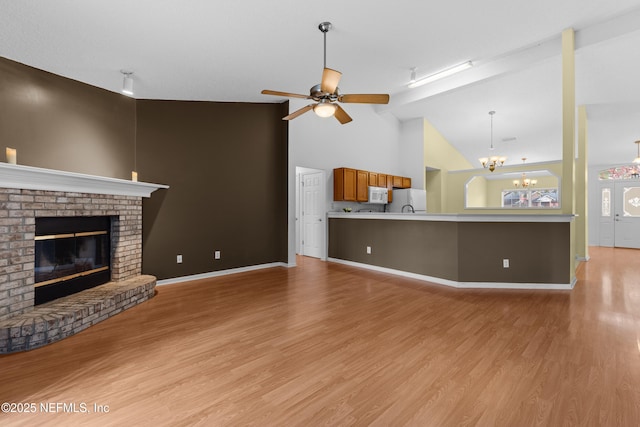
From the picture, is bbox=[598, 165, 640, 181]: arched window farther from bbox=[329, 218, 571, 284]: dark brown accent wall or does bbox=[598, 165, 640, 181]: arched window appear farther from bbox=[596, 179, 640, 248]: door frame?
bbox=[329, 218, 571, 284]: dark brown accent wall

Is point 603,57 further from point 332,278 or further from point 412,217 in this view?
point 332,278

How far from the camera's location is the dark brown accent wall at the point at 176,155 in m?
3.39

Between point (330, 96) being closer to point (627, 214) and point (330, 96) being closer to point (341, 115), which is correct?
point (341, 115)

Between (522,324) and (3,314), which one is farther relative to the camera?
(522,324)

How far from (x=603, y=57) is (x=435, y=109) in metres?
3.19

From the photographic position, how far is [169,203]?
448cm

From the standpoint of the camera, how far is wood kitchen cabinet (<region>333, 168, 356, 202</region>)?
6.27 metres

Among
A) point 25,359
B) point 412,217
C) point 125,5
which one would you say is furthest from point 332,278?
point 125,5

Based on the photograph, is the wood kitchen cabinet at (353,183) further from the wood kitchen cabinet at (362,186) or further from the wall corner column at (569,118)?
the wall corner column at (569,118)

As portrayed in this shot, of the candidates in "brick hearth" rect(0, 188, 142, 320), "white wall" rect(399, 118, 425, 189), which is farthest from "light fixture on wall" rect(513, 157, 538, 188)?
"brick hearth" rect(0, 188, 142, 320)

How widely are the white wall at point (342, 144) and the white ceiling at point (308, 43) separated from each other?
28.7 inches

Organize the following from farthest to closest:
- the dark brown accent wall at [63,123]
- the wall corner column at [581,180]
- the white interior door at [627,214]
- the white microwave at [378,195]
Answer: the white interior door at [627,214] → the white microwave at [378,195] → the wall corner column at [581,180] → the dark brown accent wall at [63,123]

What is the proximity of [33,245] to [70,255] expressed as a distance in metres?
0.54

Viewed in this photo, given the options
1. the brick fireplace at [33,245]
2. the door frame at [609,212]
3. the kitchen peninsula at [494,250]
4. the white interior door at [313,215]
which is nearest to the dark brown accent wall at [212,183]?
the brick fireplace at [33,245]
